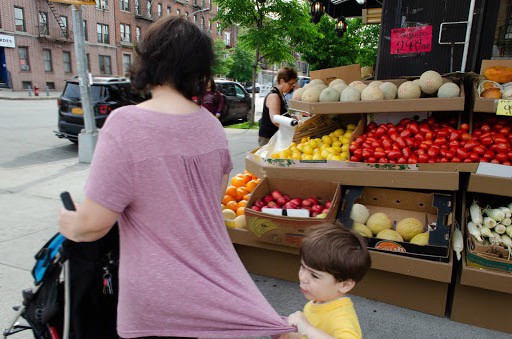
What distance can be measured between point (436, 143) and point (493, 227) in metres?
0.75

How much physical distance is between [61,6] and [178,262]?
37363mm

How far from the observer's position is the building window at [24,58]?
29116 millimetres

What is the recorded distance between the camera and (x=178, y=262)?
1370mm

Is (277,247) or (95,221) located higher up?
(95,221)

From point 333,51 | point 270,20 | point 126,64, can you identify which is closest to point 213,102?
point 270,20

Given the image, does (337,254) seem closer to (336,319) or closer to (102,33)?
(336,319)

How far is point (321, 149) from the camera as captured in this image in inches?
141

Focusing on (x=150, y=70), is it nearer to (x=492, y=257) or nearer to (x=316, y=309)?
(x=316, y=309)

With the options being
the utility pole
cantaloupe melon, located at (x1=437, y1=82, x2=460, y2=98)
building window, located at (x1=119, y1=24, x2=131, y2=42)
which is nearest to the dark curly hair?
cantaloupe melon, located at (x1=437, y1=82, x2=460, y2=98)

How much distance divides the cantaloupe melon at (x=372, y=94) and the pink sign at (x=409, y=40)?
1.17 m

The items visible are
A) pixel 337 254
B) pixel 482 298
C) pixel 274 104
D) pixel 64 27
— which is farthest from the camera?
pixel 64 27

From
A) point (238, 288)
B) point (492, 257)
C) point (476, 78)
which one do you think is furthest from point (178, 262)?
point (476, 78)

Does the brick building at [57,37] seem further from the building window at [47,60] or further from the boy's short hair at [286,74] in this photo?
the boy's short hair at [286,74]

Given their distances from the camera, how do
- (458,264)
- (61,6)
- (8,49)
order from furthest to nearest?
(61,6) → (8,49) → (458,264)
